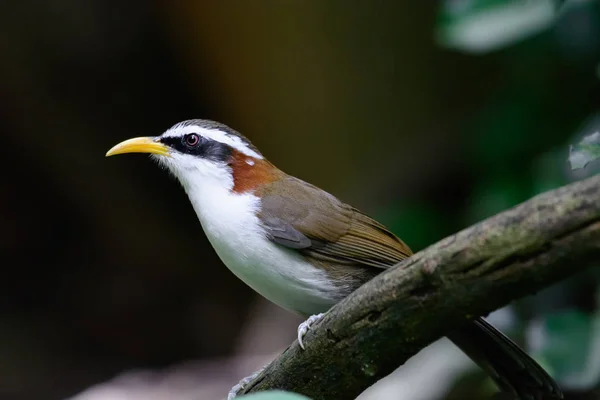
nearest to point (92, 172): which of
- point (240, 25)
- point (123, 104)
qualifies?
point (123, 104)

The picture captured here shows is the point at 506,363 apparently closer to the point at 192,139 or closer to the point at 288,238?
the point at 288,238

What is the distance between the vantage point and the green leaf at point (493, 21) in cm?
456

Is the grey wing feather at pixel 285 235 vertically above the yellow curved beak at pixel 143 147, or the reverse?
the yellow curved beak at pixel 143 147

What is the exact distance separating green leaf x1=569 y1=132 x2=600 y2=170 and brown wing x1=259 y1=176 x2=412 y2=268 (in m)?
1.08

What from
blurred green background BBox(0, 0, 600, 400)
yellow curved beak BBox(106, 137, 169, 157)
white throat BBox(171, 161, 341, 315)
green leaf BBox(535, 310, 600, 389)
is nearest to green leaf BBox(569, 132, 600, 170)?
white throat BBox(171, 161, 341, 315)

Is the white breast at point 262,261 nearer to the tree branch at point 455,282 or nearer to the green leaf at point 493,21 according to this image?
the tree branch at point 455,282

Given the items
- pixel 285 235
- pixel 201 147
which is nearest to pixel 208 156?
pixel 201 147

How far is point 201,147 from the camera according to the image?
13.2ft

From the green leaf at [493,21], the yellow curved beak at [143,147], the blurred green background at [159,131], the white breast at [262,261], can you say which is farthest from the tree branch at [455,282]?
the blurred green background at [159,131]

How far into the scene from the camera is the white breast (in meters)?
3.59

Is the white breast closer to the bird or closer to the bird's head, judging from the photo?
the bird

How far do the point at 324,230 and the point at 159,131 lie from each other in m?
4.29

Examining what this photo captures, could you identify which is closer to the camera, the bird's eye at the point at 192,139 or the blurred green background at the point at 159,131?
the bird's eye at the point at 192,139

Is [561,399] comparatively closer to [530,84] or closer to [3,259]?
[530,84]
